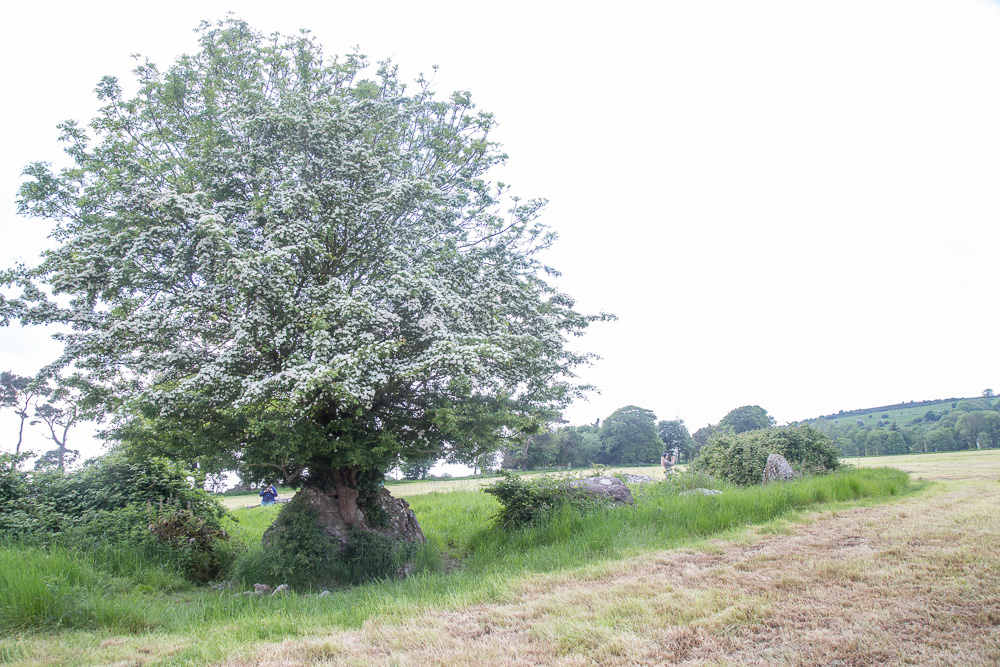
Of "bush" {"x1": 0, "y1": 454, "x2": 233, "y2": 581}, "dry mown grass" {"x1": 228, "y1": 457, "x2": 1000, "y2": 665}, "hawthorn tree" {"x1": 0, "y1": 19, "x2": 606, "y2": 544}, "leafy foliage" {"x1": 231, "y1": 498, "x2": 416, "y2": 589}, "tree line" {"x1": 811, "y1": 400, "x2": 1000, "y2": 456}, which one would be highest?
"hawthorn tree" {"x1": 0, "y1": 19, "x2": 606, "y2": 544}

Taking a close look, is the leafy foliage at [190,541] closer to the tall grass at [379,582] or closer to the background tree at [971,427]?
the tall grass at [379,582]

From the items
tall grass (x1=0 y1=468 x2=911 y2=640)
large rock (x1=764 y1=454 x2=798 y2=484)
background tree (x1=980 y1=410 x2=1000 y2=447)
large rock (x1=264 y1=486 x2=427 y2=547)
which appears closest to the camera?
tall grass (x1=0 y1=468 x2=911 y2=640)

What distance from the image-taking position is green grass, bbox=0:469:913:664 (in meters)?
5.36

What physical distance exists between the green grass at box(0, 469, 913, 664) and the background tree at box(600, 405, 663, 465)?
49.7m

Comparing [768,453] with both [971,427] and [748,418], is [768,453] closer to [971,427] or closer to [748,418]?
[748,418]

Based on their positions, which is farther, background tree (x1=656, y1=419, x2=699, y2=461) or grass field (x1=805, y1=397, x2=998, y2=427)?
background tree (x1=656, y1=419, x2=699, y2=461)

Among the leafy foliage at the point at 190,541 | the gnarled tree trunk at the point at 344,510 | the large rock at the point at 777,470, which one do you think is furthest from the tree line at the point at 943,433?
the leafy foliage at the point at 190,541

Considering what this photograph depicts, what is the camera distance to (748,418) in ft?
167

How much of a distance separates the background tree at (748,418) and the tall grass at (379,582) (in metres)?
39.6

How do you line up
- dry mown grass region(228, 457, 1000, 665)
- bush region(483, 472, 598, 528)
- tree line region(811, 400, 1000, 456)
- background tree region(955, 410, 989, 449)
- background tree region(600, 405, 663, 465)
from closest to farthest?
dry mown grass region(228, 457, 1000, 665) < bush region(483, 472, 598, 528) < tree line region(811, 400, 1000, 456) < background tree region(955, 410, 989, 449) < background tree region(600, 405, 663, 465)

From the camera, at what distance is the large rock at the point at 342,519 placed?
10.1 meters

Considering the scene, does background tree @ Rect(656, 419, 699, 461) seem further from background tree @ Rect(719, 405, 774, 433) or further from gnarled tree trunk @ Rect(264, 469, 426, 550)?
gnarled tree trunk @ Rect(264, 469, 426, 550)

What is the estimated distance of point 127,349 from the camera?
342 inches

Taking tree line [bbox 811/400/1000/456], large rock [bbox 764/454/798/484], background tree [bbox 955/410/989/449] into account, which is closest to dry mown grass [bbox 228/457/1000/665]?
large rock [bbox 764/454/798/484]
